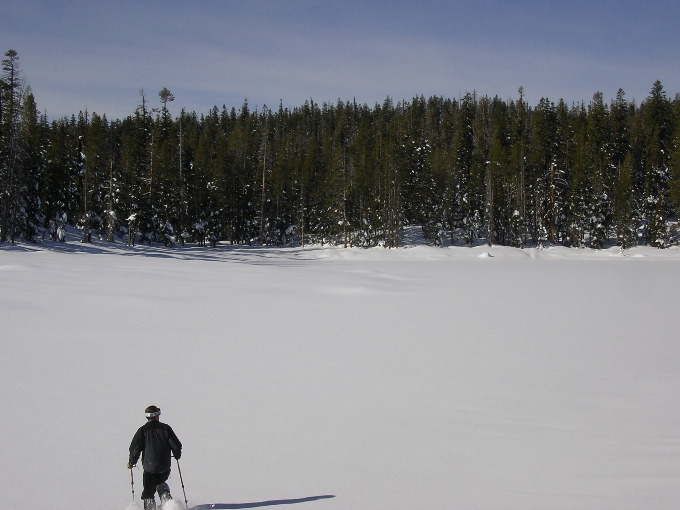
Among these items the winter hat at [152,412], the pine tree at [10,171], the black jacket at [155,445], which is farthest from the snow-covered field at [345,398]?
the pine tree at [10,171]

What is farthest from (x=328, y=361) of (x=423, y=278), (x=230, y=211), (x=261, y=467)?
(x=230, y=211)

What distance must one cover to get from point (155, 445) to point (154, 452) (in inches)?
2.6

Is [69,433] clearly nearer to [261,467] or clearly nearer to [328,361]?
[261,467]

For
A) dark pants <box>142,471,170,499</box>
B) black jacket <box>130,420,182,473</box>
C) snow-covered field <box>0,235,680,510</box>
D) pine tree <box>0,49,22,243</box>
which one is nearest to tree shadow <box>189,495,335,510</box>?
snow-covered field <box>0,235,680,510</box>

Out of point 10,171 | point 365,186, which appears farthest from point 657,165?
point 10,171

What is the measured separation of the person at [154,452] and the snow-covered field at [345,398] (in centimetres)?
68

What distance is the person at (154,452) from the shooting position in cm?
530

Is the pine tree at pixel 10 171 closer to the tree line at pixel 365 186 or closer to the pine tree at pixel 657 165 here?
the tree line at pixel 365 186

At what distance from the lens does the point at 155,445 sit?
534 cm

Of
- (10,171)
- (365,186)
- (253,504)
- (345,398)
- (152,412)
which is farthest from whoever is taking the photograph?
(365,186)

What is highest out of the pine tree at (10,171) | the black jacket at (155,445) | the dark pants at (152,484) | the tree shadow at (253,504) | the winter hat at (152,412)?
the pine tree at (10,171)

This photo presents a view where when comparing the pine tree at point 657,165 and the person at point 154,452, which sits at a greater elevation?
the pine tree at point 657,165

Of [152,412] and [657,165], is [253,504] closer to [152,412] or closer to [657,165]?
[152,412]

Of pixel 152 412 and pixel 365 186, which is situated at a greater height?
pixel 365 186
